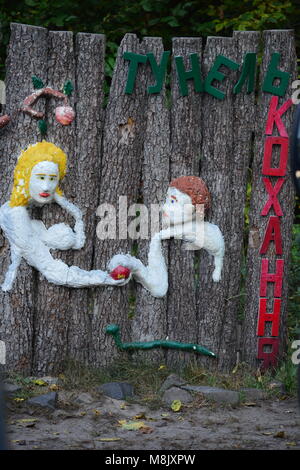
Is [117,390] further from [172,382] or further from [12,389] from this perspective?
[12,389]

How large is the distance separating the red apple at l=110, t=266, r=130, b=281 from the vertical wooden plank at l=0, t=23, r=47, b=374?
1.84 feet

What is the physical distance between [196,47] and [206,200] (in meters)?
1.08

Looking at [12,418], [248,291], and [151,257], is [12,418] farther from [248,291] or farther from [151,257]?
[248,291]

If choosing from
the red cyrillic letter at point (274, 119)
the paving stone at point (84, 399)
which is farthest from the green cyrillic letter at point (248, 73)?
the paving stone at point (84, 399)

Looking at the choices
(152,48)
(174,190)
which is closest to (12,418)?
(174,190)

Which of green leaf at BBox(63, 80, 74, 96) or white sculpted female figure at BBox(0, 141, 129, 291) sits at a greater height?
green leaf at BBox(63, 80, 74, 96)

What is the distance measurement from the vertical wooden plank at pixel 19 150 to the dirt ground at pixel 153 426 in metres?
0.51

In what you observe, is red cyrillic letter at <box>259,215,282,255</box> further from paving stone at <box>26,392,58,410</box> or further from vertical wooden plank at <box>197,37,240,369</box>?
paving stone at <box>26,392,58,410</box>

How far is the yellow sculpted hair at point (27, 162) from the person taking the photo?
530 cm

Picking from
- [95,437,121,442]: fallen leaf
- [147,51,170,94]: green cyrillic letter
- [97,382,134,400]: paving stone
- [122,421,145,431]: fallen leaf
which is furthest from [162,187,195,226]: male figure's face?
[95,437,121,442]: fallen leaf

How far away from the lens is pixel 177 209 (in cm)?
550

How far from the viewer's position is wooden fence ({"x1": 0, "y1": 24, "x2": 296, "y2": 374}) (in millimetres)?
5406

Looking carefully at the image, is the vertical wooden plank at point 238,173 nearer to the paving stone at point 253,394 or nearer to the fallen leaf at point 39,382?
the paving stone at point 253,394

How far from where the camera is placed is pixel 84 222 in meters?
5.49
